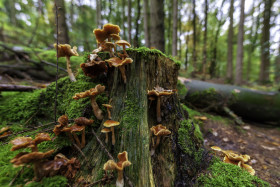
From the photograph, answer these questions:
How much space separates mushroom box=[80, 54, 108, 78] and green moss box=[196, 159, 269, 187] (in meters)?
2.65

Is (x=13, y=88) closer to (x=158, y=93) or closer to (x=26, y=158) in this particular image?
(x=26, y=158)

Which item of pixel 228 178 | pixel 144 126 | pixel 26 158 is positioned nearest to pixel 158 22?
pixel 144 126

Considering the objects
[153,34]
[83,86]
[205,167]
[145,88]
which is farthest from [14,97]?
[153,34]

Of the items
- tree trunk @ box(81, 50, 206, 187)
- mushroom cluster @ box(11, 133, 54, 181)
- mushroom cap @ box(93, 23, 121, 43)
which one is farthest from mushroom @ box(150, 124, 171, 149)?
mushroom cap @ box(93, 23, 121, 43)

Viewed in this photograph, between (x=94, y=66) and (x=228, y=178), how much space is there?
3074 mm

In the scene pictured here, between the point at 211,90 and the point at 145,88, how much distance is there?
162 inches

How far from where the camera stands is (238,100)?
5.31 metres

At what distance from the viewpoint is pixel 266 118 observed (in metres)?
5.23

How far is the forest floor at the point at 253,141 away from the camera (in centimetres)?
319

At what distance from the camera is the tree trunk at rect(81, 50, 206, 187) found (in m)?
1.92

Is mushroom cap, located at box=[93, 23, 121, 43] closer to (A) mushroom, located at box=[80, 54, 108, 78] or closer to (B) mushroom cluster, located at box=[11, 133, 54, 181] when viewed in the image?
(A) mushroom, located at box=[80, 54, 108, 78]

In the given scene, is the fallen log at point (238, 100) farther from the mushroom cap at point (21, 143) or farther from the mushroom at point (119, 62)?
the mushroom cap at point (21, 143)

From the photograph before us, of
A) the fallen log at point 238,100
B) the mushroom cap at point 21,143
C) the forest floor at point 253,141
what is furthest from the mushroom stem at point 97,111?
the fallen log at point 238,100

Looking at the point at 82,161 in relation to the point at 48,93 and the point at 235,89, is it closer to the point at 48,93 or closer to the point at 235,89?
the point at 48,93
